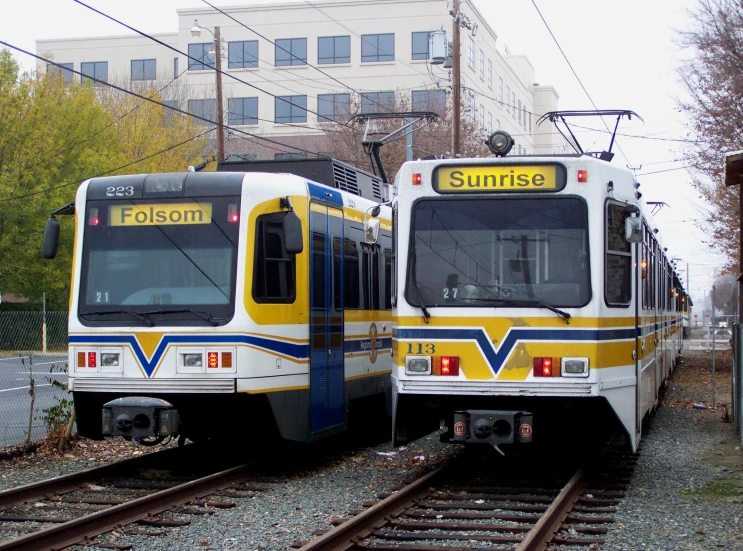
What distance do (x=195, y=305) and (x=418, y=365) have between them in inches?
89.9

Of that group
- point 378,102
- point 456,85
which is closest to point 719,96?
point 456,85

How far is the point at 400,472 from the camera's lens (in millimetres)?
10945

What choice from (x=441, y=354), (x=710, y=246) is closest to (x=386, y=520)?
(x=441, y=354)

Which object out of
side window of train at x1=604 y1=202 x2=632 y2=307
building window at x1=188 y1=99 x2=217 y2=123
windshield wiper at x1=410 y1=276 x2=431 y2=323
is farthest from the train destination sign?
building window at x1=188 y1=99 x2=217 y2=123

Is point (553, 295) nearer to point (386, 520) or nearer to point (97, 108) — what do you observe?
point (386, 520)

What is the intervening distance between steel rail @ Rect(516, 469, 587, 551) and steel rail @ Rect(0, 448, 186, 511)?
445 centimetres

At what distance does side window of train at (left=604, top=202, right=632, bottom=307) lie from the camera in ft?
30.8

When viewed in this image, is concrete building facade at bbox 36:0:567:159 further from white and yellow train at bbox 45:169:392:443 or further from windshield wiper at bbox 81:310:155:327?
windshield wiper at bbox 81:310:155:327

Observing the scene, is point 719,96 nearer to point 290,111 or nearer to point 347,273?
point 347,273

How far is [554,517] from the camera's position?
8.02 metres

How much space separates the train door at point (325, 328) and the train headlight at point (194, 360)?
1481 millimetres

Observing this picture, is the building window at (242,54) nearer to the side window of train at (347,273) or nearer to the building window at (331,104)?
the building window at (331,104)

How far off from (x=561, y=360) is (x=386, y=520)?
2238mm

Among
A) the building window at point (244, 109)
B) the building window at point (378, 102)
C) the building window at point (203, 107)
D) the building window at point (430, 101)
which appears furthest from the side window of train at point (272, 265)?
the building window at point (244, 109)
